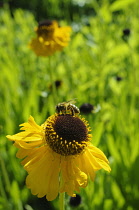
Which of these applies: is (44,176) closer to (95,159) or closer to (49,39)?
(95,159)

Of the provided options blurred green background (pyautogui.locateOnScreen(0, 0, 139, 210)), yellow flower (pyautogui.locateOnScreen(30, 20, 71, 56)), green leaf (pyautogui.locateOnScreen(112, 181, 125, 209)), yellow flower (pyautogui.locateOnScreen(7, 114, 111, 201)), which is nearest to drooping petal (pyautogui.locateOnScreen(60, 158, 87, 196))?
yellow flower (pyautogui.locateOnScreen(7, 114, 111, 201))

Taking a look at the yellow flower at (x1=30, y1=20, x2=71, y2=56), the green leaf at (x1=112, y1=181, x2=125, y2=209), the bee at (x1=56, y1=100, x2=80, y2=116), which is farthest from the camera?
the yellow flower at (x1=30, y1=20, x2=71, y2=56)

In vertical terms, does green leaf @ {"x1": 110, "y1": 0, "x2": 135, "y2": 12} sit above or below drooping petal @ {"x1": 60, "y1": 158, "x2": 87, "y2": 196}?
above

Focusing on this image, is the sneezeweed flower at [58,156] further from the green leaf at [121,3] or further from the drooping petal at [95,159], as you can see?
the green leaf at [121,3]

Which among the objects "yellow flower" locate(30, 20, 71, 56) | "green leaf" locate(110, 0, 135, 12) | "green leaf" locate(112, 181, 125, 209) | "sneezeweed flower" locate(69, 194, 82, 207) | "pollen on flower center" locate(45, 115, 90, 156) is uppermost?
"green leaf" locate(110, 0, 135, 12)

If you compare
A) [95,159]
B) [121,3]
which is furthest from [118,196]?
[121,3]

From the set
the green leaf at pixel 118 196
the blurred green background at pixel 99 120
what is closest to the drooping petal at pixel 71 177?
the blurred green background at pixel 99 120

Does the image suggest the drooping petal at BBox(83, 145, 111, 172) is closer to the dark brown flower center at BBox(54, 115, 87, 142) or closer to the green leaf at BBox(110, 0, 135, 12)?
the dark brown flower center at BBox(54, 115, 87, 142)
